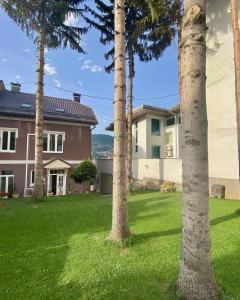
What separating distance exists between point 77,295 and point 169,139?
21.8 m

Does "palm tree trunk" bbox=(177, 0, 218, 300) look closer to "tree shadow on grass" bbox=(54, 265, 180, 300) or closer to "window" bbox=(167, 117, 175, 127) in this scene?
"tree shadow on grass" bbox=(54, 265, 180, 300)

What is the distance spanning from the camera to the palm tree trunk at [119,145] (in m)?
5.00

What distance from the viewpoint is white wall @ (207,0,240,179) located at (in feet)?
37.4

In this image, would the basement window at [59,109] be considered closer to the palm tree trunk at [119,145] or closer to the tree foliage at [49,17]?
the tree foliage at [49,17]

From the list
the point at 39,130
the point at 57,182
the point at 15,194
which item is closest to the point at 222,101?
the point at 39,130

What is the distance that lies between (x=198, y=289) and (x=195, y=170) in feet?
4.94

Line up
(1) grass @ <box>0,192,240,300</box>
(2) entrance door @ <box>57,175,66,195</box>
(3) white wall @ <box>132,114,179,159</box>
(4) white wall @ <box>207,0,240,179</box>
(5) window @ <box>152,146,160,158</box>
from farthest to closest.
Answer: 1. (5) window @ <box>152,146,160,158</box>
2. (3) white wall @ <box>132,114,179,159</box>
3. (2) entrance door @ <box>57,175,66,195</box>
4. (4) white wall @ <box>207,0,240,179</box>
5. (1) grass @ <box>0,192,240,300</box>

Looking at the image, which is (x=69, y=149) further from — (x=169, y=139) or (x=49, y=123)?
(x=169, y=139)

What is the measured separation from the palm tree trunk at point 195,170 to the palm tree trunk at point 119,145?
212 cm

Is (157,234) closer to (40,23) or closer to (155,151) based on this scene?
(40,23)

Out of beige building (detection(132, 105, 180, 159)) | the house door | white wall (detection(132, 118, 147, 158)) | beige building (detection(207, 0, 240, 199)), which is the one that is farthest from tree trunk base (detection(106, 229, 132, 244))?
white wall (detection(132, 118, 147, 158))

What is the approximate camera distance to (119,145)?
5203 millimetres

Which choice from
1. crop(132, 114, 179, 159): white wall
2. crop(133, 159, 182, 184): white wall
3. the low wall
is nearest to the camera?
the low wall

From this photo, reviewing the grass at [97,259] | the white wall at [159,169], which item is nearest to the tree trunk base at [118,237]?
the grass at [97,259]
